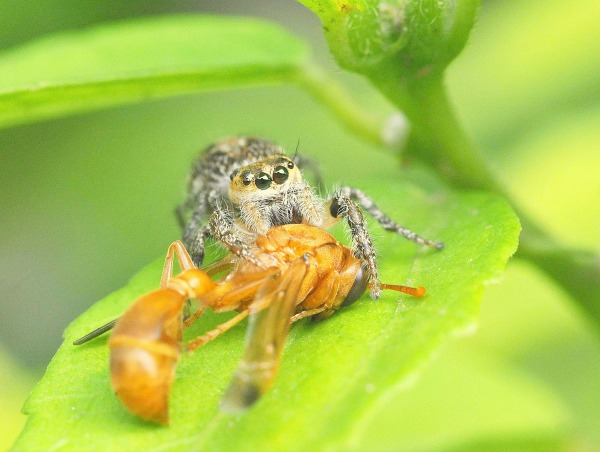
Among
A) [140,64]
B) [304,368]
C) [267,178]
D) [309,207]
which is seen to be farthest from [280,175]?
[304,368]

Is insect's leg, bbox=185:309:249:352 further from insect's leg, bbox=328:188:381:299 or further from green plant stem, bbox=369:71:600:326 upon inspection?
green plant stem, bbox=369:71:600:326

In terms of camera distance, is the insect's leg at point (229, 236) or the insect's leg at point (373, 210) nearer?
the insect's leg at point (229, 236)

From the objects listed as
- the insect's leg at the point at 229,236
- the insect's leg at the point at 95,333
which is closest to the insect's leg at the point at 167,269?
the insect's leg at the point at 95,333

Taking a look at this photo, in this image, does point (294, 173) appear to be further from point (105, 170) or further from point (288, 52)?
point (105, 170)

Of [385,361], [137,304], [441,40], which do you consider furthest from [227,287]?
[441,40]

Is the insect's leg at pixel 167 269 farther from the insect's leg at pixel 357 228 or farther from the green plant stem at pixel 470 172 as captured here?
the green plant stem at pixel 470 172

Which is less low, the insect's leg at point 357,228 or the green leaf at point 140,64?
the green leaf at point 140,64
